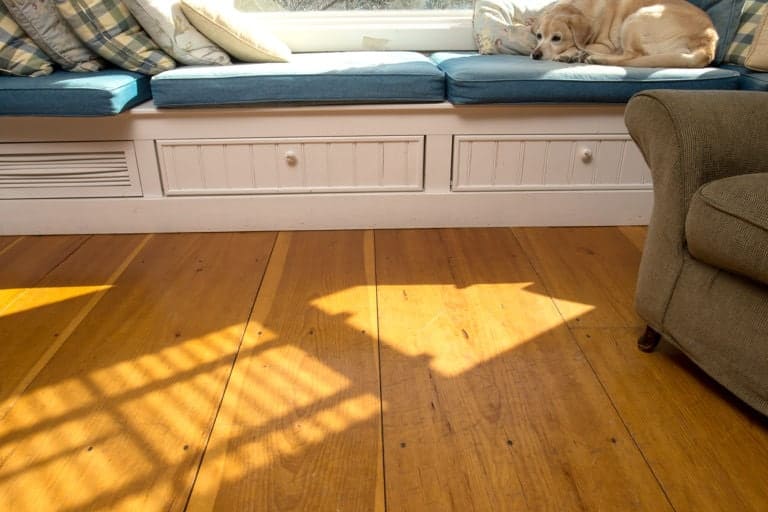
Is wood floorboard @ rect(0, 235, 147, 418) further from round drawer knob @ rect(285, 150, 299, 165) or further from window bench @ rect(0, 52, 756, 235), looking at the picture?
round drawer knob @ rect(285, 150, 299, 165)

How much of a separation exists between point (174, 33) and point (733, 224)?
5.78ft

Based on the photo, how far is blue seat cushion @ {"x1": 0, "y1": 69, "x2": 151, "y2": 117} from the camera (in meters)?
1.72

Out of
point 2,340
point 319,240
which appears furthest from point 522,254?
point 2,340

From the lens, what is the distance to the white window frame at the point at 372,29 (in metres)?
2.43

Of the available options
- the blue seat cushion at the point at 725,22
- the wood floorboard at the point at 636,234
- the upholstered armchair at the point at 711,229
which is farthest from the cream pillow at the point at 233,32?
the blue seat cushion at the point at 725,22

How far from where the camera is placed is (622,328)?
4.78 feet

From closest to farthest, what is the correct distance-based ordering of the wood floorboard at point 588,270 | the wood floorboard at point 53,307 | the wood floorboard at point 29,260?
the wood floorboard at point 53,307 → the wood floorboard at point 588,270 → the wood floorboard at point 29,260

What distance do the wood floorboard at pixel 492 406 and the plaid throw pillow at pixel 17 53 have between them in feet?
4.40

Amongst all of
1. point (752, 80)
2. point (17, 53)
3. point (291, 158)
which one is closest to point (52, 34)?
point (17, 53)

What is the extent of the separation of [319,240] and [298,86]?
0.53 m

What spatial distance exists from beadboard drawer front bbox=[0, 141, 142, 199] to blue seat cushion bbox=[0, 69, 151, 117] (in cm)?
17

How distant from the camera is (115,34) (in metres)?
1.85

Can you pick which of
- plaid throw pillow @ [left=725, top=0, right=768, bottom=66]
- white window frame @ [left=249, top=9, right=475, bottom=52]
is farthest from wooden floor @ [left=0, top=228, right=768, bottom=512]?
white window frame @ [left=249, top=9, right=475, bottom=52]

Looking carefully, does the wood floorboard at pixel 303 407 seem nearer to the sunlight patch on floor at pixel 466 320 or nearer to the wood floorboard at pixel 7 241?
the sunlight patch on floor at pixel 466 320
